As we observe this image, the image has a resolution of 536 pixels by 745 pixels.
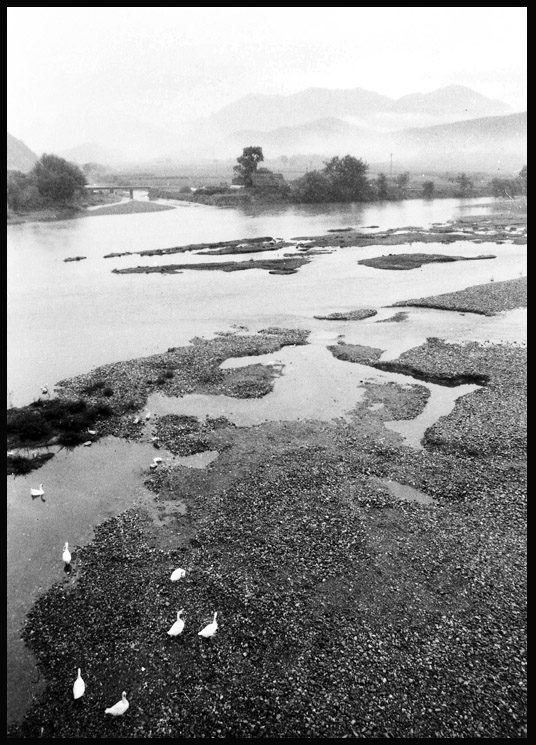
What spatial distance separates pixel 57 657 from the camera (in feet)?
42.5

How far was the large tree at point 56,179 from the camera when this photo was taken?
117938mm

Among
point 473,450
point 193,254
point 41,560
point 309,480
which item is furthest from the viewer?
point 193,254

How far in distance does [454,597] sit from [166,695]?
8.21 metres

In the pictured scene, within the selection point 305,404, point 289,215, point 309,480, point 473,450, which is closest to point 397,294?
point 305,404

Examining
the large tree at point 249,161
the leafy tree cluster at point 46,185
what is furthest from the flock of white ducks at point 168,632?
the large tree at point 249,161

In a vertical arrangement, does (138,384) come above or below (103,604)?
above

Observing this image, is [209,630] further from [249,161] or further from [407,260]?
[249,161]

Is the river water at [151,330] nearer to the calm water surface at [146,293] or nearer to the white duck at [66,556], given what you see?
the calm water surface at [146,293]

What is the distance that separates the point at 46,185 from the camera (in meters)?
118

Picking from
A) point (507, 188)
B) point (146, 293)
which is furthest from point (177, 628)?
point (507, 188)

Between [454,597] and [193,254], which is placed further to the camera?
[193,254]

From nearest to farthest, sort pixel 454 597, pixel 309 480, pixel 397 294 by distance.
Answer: pixel 454 597 → pixel 309 480 → pixel 397 294

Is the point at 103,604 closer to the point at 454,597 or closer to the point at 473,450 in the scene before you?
the point at 454,597

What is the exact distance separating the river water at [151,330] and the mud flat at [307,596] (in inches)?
51.5
